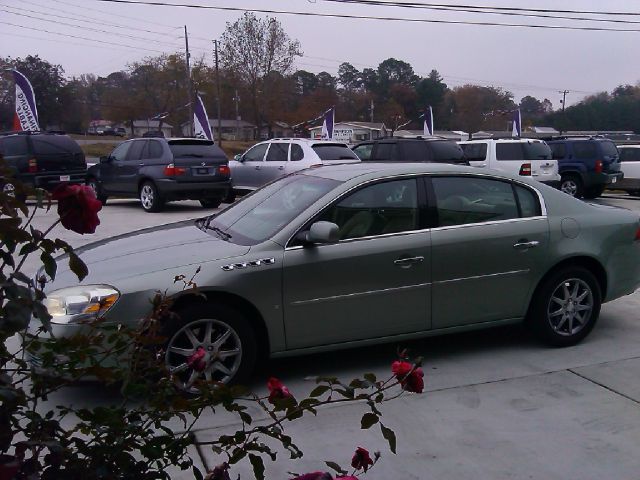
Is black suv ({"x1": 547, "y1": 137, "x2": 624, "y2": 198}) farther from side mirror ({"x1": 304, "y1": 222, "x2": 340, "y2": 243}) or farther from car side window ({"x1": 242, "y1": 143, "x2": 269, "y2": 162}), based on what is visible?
side mirror ({"x1": 304, "y1": 222, "x2": 340, "y2": 243})

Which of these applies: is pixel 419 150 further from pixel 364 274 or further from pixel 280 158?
pixel 364 274

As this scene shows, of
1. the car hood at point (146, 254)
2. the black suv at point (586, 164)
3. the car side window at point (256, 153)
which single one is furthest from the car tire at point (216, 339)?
the black suv at point (586, 164)

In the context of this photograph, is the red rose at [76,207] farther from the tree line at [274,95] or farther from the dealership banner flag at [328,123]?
the tree line at [274,95]

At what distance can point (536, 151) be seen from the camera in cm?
1831

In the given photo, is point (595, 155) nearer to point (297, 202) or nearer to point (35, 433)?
point (297, 202)

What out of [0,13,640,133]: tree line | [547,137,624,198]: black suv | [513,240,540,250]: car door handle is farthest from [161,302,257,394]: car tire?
Result: [0,13,640,133]: tree line

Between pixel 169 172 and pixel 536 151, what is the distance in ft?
31.7

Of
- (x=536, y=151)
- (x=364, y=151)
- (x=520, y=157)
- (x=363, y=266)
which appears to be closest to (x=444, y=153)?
(x=364, y=151)

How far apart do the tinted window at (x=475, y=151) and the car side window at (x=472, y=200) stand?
13.8 m

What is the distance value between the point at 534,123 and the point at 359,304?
7570 centimetres

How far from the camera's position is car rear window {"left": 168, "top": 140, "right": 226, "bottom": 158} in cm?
1524

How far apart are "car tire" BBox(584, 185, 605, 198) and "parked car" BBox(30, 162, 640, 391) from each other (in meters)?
14.5

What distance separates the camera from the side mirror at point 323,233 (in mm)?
4441

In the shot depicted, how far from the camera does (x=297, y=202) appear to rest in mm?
4980
